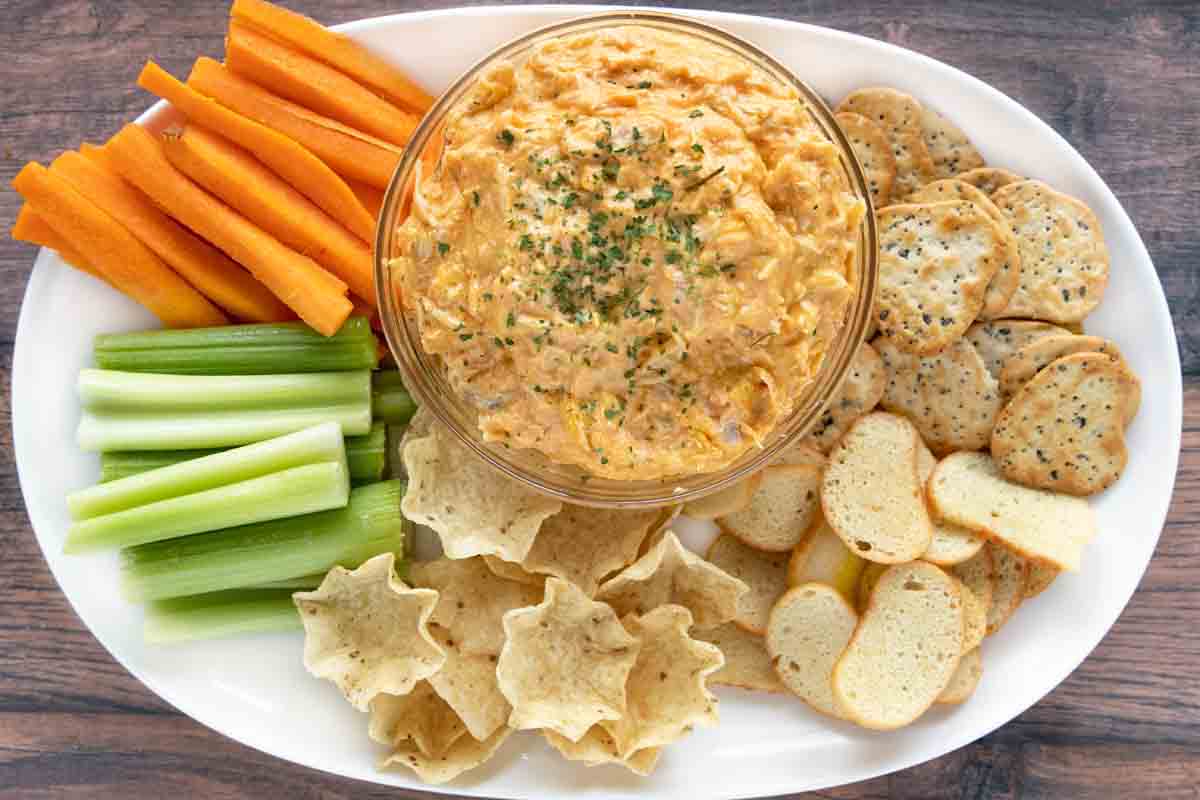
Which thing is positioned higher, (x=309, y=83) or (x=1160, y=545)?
(x=309, y=83)

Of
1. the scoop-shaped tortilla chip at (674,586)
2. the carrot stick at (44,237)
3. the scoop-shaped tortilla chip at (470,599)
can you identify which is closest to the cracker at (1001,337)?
the scoop-shaped tortilla chip at (674,586)

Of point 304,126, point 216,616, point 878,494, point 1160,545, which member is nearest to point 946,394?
point 878,494

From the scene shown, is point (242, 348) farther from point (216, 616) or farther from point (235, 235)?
point (216, 616)

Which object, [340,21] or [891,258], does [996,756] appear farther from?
[340,21]

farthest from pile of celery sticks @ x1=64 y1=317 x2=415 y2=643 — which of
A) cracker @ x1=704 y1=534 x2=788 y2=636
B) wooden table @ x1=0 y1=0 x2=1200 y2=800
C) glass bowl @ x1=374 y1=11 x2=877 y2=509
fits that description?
cracker @ x1=704 y1=534 x2=788 y2=636

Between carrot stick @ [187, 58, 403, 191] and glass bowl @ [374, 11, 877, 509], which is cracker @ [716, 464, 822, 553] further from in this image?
carrot stick @ [187, 58, 403, 191]
